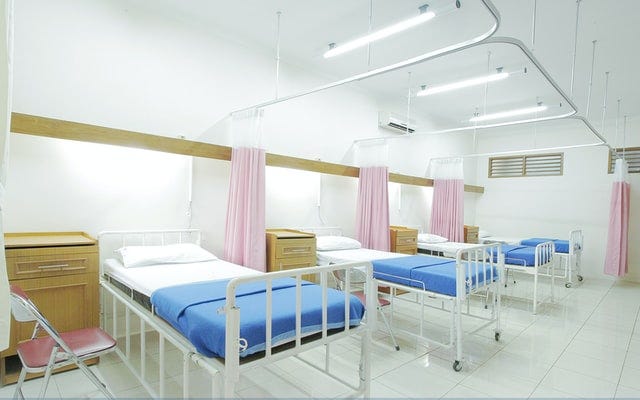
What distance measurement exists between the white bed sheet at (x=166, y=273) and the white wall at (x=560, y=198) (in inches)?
284

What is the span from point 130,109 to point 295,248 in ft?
7.20

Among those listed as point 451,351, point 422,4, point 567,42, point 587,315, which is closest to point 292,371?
point 451,351

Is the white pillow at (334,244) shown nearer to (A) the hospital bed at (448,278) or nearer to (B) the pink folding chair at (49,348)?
(A) the hospital bed at (448,278)

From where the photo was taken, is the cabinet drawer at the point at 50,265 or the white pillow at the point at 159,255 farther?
the white pillow at the point at 159,255

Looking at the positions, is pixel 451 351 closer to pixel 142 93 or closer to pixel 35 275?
pixel 35 275

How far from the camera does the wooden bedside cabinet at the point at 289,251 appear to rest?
3.79 m

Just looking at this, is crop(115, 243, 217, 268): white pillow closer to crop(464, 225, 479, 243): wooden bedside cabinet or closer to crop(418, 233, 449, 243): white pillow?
crop(418, 233, 449, 243): white pillow

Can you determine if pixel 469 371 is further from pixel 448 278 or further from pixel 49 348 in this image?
pixel 49 348

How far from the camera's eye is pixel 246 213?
3.59m

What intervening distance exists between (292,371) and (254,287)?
3.08 ft

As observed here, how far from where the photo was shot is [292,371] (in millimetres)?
2779

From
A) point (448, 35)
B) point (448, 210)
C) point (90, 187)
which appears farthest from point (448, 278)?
point (448, 210)

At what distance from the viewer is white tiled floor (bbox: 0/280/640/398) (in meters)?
2.49

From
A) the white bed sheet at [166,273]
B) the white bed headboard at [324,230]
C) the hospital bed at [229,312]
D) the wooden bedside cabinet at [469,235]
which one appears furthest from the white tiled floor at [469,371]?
the wooden bedside cabinet at [469,235]
